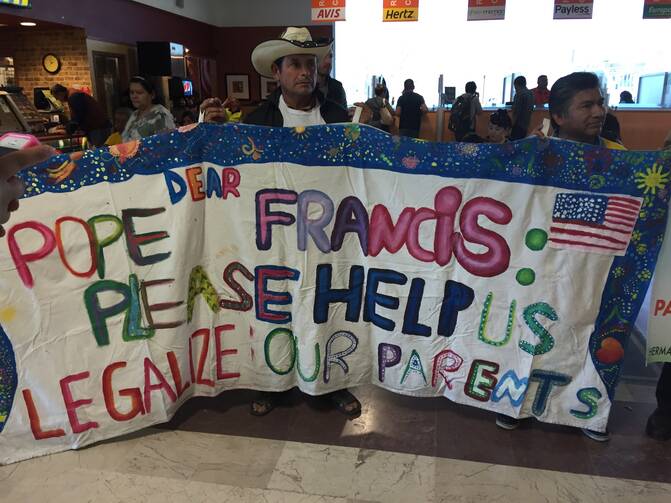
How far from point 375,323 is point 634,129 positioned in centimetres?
808

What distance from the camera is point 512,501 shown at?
1854 mm

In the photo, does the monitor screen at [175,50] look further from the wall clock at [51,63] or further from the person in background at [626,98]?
the person in background at [626,98]

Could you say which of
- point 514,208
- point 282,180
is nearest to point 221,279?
point 282,180

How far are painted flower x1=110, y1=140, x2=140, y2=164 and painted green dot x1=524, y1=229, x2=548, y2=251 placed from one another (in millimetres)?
1532

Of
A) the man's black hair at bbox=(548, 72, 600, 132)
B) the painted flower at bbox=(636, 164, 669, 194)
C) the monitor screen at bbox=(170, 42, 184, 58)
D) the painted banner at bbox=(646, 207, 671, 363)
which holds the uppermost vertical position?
the monitor screen at bbox=(170, 42, 184, 58)

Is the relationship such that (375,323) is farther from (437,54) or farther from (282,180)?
(437,54)

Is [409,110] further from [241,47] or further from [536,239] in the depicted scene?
[536,239]

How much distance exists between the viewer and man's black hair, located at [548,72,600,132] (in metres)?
2.14

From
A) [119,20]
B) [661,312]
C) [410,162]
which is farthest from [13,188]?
[119,20]

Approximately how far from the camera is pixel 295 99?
2.44m

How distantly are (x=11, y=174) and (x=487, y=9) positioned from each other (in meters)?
9.66

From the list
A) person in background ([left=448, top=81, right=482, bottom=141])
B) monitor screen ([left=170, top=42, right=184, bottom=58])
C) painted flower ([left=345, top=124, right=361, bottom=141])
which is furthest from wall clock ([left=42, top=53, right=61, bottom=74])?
painted flower ([left=345, top=124, right=361, bottom=141])

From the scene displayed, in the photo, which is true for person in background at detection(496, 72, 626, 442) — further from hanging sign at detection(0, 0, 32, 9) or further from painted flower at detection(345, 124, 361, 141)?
hanging sign at detection(0, 0, 32, 9)

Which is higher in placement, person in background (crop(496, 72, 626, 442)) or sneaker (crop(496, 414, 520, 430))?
person in background (crop(496, 72, 626, 442))
